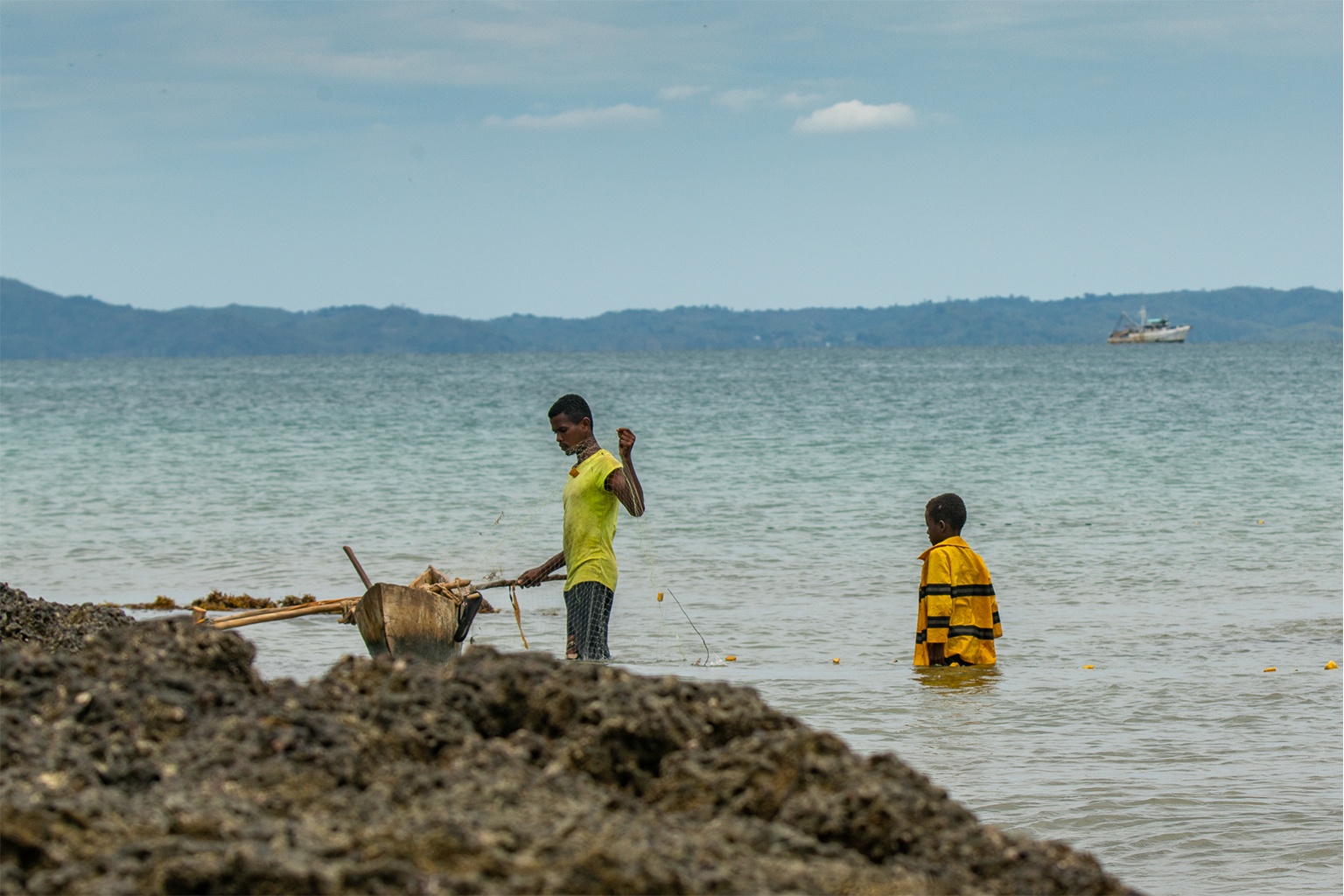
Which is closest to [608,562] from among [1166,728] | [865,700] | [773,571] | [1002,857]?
[865,700]

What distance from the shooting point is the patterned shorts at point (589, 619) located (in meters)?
6.33

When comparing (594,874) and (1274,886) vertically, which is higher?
(594,874)

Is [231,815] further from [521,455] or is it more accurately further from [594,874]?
[521,455]

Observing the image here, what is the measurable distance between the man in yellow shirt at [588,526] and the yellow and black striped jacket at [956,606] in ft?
5.51

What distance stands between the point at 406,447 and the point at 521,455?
3.25 metres

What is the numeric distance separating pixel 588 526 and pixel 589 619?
444mm

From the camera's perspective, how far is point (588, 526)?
6.31 metres

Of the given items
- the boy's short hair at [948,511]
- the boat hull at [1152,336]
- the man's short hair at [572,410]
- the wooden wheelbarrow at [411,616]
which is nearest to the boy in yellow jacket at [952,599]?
the boy's short hair at [948,511]

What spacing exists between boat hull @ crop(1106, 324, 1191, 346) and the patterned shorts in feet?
524

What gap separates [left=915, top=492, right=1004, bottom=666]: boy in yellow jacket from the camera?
6961 millimetres

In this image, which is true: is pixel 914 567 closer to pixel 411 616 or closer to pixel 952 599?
pixel 952 599

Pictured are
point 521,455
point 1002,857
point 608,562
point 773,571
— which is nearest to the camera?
point 1002,857

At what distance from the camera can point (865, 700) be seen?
7.03m

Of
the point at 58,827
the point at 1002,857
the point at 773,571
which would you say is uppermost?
the point at 58,827
